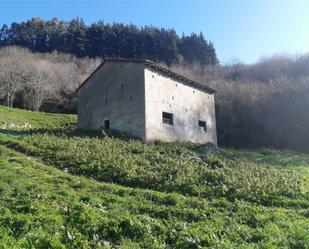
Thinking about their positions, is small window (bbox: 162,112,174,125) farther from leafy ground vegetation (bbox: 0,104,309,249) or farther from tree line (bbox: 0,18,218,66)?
tree line (bbox: 0,18,218,66)

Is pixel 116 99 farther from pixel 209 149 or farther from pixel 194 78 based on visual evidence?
pixel 194 78

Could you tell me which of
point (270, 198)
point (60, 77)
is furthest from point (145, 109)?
point (60, 77)

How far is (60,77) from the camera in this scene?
6931 cm

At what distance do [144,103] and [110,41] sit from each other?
58.8 m

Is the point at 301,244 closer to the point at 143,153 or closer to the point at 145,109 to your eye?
the point at 143,153

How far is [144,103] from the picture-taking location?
27922 mm

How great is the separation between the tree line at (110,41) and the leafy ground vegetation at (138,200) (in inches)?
2454

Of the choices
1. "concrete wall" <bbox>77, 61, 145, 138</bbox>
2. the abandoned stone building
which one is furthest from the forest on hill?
"concrete wall" <bbox>77, 61, 145, 138</bbox>

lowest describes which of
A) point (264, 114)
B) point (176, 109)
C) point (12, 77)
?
point (176, 109)

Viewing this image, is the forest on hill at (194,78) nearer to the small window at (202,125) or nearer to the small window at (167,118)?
the small window at (202,125)

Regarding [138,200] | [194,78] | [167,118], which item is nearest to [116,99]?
[167,118]

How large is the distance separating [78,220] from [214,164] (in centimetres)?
1179

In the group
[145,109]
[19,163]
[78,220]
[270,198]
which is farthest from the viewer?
[145,109]

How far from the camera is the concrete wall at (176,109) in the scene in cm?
2841
